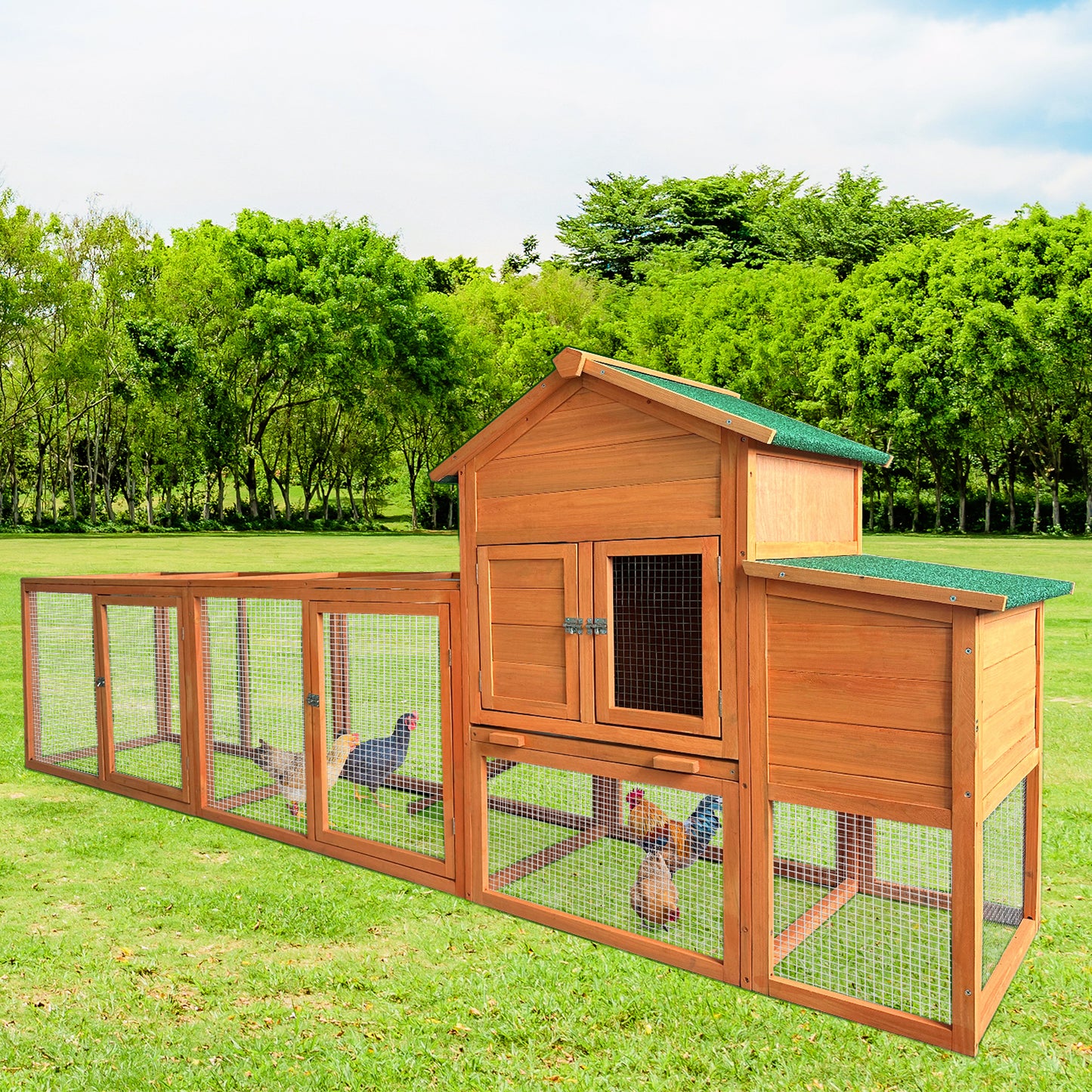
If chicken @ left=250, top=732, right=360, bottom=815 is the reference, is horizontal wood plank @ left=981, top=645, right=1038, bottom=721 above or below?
above

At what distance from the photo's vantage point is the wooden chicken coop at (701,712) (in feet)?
12.2

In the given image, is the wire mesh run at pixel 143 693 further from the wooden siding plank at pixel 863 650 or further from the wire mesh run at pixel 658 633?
the wooden siding plank at pixel 863 650

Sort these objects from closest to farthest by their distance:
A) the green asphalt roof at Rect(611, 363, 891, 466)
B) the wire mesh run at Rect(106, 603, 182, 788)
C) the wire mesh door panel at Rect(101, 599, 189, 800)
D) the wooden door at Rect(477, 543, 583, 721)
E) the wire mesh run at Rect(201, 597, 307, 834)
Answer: the green asphalt roof at Rect(611, 363, 891, 466)
the wooden door at Rect(477, 543, 583, 721)
the wire mesh run at Rect(201, 597, 307, 834)
the wire mesh door panel at Rect(101, 599, 189, 800)
the wire mesh run at Rect(106, 603, 182, 788)

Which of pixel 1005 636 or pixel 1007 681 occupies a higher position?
pixel 1005 636

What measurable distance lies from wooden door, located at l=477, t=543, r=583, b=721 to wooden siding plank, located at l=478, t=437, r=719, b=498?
0.29m

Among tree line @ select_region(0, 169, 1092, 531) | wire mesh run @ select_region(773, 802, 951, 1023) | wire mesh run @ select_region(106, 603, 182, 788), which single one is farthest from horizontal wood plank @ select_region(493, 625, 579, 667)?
tree line @ select_region(0, 169, 1092, 531)

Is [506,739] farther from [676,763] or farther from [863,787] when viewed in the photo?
[863,787]

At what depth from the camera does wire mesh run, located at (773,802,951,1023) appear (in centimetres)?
391

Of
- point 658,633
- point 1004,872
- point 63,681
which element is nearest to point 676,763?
point 658,633

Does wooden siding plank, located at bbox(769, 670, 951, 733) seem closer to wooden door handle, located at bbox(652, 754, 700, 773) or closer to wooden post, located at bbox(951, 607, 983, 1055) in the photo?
wooden post, located at bbox(951, 607, 983, 1055)

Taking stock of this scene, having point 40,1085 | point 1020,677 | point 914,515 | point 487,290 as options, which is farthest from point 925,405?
point 40,1085

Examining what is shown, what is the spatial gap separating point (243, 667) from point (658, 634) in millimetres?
3550

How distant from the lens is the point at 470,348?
142ft

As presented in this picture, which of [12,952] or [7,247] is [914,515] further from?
[12,952]
